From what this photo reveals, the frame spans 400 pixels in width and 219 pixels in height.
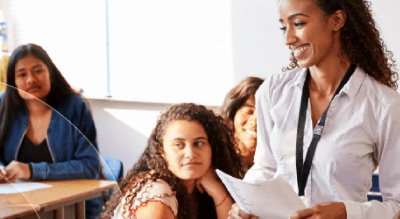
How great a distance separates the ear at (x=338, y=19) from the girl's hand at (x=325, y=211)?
40 cm

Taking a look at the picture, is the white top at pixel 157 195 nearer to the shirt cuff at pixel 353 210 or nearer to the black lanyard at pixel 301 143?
the black lanyard at pixel 301 143

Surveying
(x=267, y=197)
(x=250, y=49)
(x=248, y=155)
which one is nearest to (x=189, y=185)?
(x=267, y=197)

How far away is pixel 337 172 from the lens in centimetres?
120

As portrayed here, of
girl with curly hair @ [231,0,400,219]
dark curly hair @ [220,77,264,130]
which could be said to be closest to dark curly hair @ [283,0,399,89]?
girl with curly hair @ [231,0,400,219]

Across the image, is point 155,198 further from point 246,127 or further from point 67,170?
point 246,127

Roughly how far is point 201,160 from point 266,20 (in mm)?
2094

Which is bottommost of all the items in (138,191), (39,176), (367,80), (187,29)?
(138,191)

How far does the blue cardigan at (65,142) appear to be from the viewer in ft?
3.01

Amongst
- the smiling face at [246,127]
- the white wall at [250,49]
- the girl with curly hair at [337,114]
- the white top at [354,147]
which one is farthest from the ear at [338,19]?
the white wall at [250,49]

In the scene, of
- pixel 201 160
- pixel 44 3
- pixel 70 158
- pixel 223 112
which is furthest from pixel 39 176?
pixel 44 3

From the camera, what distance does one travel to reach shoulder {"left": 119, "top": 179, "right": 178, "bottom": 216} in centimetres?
135

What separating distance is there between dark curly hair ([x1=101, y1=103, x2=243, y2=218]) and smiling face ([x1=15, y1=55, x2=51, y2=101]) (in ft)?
2.00

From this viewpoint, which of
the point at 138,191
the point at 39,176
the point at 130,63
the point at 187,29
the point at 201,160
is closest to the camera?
the point at 39,176

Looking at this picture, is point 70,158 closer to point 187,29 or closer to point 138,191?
point 138,191
